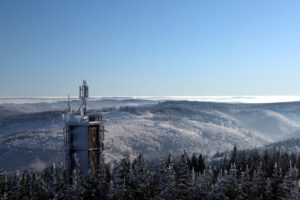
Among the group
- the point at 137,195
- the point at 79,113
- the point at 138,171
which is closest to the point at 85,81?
the point at 79,113

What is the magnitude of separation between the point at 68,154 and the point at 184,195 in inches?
820

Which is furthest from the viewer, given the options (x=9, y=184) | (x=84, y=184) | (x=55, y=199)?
(x=9, y=184)

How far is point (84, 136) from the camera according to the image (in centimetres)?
7231

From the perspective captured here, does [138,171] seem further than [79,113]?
No

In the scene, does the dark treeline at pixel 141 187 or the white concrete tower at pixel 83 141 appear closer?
the dark treeline at pixel 141 187

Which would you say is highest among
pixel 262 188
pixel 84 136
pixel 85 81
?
pixel 85 81

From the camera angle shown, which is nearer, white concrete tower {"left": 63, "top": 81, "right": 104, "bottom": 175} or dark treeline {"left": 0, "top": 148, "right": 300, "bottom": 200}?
dark treeline {"left": 0, "top": 148, "right": 300, "bottom": 200}

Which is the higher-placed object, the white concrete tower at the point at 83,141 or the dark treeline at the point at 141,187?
the white concrete tower at the point at 83,141

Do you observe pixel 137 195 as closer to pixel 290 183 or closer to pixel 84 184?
pixel 84 184

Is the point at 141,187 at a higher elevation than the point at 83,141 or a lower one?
lower

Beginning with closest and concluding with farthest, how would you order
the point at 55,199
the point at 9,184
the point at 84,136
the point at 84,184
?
the point at 55,199, the point at 84,184, the point at 9,184, the point at 84,136

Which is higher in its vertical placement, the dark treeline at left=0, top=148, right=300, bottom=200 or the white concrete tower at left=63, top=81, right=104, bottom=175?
the white concrete tower at left=63, top=81, right=104, bottom=175

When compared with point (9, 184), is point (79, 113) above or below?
above

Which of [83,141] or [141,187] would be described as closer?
[141,187]
